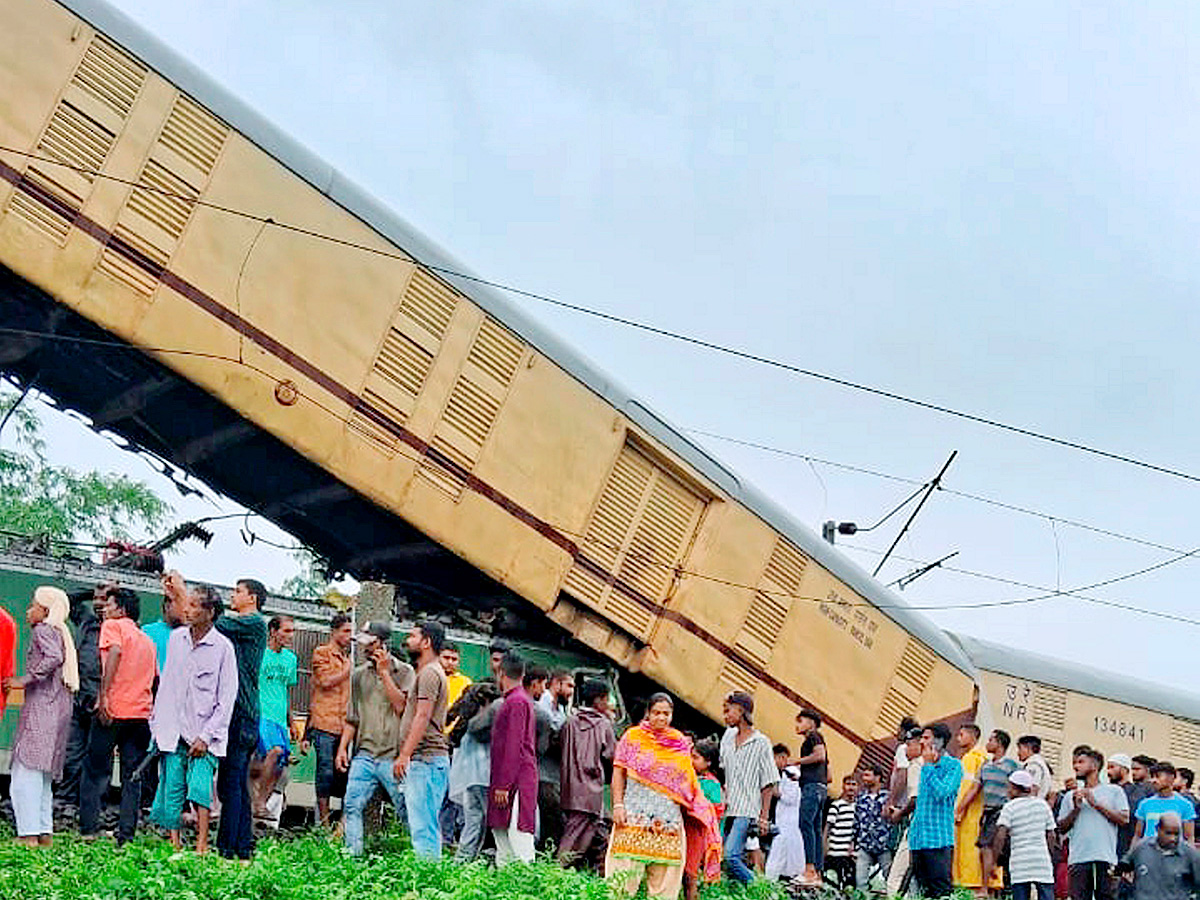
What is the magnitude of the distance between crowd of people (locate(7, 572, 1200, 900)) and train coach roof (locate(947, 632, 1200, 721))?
173 inches

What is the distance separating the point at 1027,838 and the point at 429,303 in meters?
5.87

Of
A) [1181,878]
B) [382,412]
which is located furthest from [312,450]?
[1181,878]

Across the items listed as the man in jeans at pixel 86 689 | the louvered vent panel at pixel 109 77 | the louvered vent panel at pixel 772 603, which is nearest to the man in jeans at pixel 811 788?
the louvered vent panel at pixel 772 603

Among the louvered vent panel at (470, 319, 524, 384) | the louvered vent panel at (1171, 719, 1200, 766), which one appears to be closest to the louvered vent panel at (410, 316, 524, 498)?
the louvered vent panel at (470, 319, 524, 384)

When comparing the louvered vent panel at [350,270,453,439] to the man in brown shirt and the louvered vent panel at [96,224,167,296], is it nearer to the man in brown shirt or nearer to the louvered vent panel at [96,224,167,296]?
the louvered vent panel at [96,224,167,296]

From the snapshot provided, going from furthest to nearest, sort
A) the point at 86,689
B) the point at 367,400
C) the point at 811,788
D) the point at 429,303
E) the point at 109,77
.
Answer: the point at 429,303 → the point at 367,400 → the point at 811,788 → the point at 109,77 → the point at 86,689

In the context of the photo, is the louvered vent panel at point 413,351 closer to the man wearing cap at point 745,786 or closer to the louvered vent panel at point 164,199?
the louvered vent panel at point 164,199

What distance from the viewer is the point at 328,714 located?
1034 cm

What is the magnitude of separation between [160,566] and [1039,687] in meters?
9.72

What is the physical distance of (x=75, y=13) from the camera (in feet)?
36.3

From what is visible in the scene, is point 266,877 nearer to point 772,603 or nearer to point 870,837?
point 870,837

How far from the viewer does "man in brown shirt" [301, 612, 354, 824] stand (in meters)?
10.3

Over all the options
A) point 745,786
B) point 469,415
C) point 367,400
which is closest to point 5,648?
point 367,400

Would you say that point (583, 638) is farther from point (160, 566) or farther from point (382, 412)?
point (160, 566)
